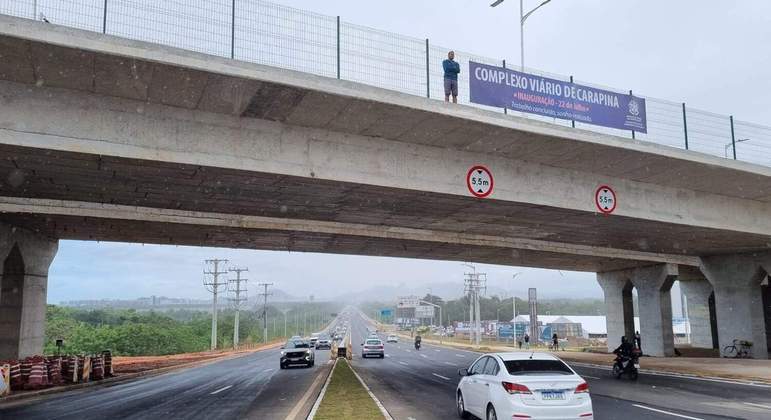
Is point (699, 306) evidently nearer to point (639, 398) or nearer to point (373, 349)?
point (373, 349)

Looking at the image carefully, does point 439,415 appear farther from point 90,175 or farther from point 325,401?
point 90,175

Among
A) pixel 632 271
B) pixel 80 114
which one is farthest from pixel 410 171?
pixel 632 271

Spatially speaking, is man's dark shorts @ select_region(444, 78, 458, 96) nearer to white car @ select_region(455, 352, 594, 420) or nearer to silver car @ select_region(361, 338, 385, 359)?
white car @ select_region(455, 352, 594, 420)

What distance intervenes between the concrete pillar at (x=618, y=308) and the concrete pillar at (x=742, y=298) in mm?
6742

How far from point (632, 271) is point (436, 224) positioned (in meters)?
20.8

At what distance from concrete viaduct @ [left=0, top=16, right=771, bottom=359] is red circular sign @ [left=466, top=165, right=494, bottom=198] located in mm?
223

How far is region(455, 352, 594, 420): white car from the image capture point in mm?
9273

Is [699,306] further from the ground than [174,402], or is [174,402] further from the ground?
[699,306]

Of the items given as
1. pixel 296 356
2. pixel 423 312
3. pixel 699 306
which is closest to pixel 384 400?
pixel 296 356

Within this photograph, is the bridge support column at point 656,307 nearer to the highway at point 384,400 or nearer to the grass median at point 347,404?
the highway at point 384,400

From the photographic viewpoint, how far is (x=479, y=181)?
57.7ft

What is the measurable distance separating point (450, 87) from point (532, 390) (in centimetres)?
959

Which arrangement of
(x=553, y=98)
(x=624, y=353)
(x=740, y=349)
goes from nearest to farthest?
1. (x=553, y=98)
2. (x=624, y=353)
3. (x=740, y=349)

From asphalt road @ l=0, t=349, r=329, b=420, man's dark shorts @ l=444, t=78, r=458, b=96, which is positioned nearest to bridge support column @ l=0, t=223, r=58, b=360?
asphalt road @ l=0, t=349, r=329, b=420
